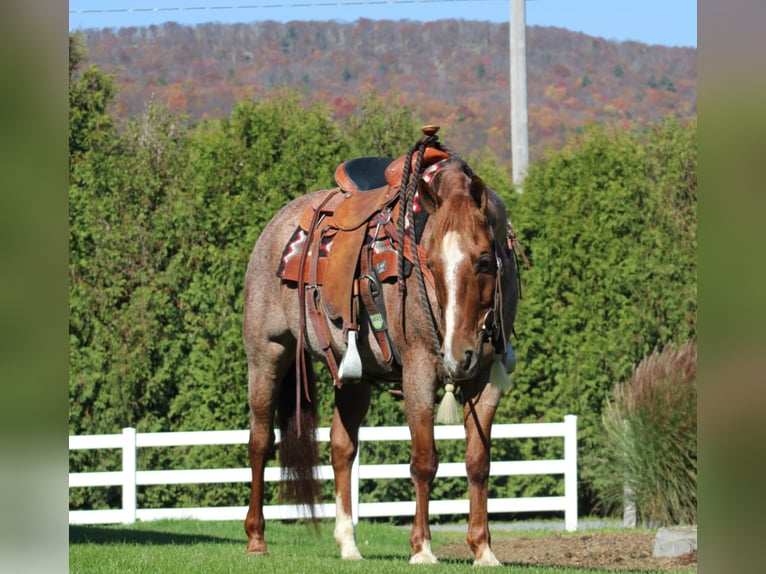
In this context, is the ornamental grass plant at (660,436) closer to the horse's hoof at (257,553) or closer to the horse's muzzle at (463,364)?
the horse's hoof at (257,553)

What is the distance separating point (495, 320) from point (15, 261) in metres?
3.98

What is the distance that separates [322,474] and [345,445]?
4.02 meters

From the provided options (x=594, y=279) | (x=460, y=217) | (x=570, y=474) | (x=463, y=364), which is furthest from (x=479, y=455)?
(x=594, y=279)

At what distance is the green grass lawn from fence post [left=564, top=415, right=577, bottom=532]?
0.88 metres

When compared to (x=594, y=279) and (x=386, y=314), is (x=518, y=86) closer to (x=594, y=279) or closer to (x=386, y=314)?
(x=594, y=279)

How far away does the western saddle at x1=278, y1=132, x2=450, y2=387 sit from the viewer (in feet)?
19.6

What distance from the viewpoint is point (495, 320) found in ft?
17.7

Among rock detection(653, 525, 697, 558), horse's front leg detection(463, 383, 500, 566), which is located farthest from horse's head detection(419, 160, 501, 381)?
rock detection(653, 525, 697, 558)

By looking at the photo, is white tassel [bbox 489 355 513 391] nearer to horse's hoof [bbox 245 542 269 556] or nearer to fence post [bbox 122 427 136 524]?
horse's hoof [bbox 245 542 269 556]

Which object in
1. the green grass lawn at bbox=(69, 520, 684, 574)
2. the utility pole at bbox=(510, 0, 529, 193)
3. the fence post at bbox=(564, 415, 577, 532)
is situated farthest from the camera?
the utility pole at bbox=(510, 0, 529, 193)

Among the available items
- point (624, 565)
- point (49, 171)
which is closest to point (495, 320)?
point (624, 565)

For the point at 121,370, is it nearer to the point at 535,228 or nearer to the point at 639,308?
the point at 535,228

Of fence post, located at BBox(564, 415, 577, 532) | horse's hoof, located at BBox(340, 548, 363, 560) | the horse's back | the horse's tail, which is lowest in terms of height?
fence post, located at BBox(564, 415, 577, 532)

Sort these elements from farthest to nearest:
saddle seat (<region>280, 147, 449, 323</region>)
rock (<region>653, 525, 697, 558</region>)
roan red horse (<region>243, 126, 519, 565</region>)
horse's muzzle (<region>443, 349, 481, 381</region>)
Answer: rock (<region>653, 525, 697, 558</region>) < saddle seat (<region>280, 147, 449, 323</region>) < roan red horse (<region>243, 126, 519, 565</region>) < horse's muzzle (<region>443, 349, 481, 381</region>)
